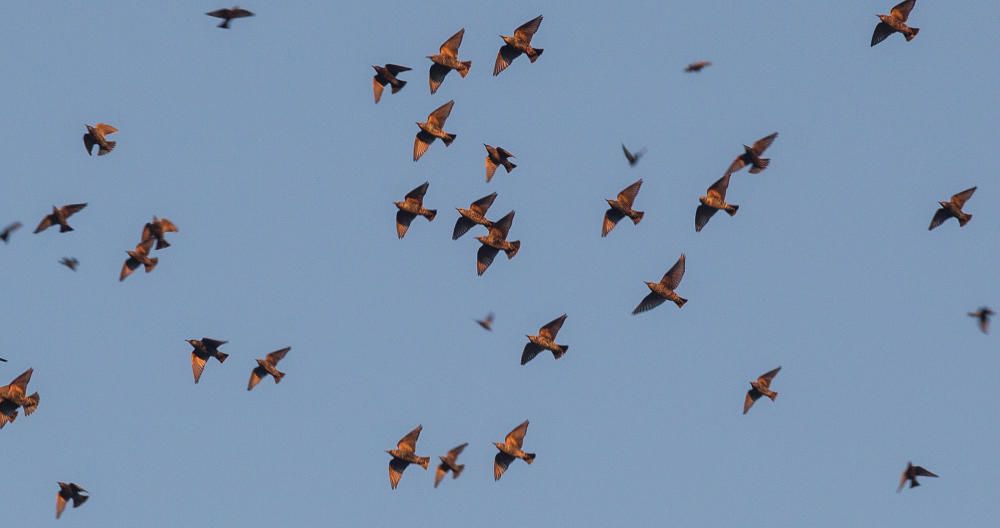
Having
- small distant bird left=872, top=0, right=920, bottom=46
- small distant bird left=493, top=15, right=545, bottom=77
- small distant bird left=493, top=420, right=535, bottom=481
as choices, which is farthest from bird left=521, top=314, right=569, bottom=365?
small distant bird left=872, top=0, right=920, bottom=46

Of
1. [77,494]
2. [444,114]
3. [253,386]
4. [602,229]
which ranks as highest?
[444,114]

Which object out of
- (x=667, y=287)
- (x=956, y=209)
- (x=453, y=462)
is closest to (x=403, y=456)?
(x=453, y=462)

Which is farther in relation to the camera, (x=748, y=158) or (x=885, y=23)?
(x=885, y=23)

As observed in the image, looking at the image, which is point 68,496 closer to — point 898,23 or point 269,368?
point 269,368

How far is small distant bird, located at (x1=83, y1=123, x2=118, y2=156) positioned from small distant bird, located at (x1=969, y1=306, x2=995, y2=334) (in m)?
22.2

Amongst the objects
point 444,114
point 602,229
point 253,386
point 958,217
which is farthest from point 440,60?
point 958,217

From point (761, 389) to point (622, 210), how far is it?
6084 mm

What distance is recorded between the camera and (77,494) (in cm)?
5422

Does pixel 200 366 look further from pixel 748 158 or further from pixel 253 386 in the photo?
pixel 748 158

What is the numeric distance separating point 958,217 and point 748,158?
6.47m

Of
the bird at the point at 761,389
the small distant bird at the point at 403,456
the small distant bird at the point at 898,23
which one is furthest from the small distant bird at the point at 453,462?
the small distant bird at the point at 898,23

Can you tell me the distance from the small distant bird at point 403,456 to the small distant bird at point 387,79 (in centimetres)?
888

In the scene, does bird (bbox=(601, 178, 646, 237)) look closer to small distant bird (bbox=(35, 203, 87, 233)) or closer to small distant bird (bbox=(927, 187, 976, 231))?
A: small distant bird (bbox=(927, 187, 976, 231))

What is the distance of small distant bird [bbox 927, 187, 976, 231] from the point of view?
54688 millimetres
